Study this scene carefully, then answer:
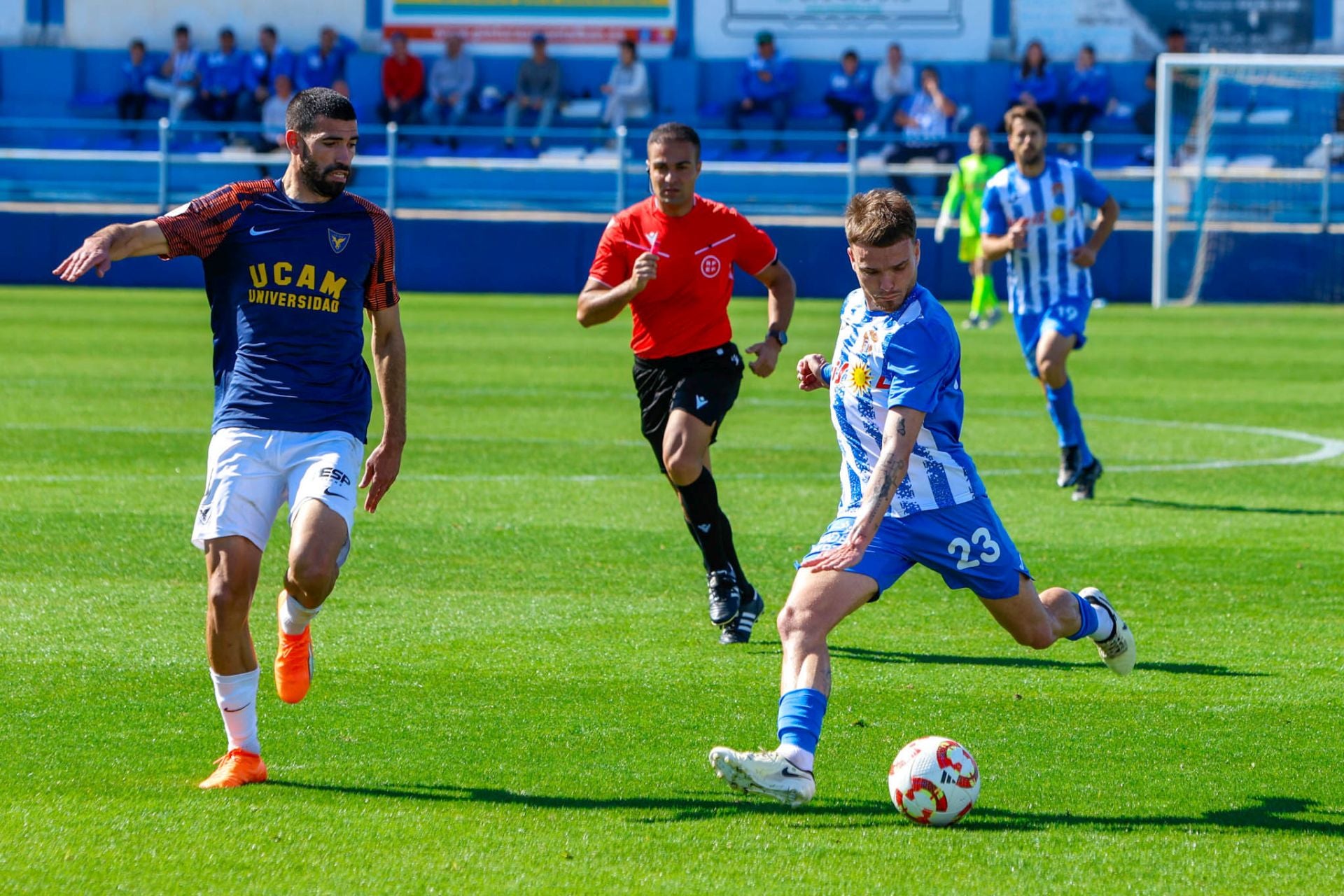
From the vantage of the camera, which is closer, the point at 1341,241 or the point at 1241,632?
the point at 1241,632

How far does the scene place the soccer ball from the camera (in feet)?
15.5

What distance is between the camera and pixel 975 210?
23.2m

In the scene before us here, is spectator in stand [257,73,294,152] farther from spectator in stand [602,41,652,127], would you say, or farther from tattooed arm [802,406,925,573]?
tattooed arm [802,406,925,573]

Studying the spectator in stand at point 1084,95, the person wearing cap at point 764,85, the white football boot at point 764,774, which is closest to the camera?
the white football boot at point 764,774

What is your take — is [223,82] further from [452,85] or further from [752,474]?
[752,474]

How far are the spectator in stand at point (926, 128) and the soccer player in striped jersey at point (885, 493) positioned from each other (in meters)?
21.4

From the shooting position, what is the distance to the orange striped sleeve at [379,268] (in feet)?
18.5

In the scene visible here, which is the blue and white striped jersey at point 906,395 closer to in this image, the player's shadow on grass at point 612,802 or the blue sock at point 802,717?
the blue sock at point 802,717

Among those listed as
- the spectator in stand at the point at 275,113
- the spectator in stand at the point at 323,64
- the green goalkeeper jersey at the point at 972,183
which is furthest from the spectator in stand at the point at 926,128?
the spectator in stand at the point at 323,64

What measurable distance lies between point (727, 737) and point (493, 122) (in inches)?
1066

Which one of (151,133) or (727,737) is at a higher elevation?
(151,133)

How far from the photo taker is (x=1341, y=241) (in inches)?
1007

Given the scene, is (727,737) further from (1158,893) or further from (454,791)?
(1158,893)

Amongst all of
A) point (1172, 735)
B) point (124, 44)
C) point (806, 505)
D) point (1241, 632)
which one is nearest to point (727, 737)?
point (1172, 735)
